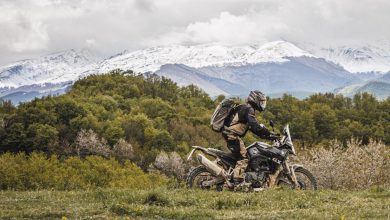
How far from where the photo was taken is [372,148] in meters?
43.6

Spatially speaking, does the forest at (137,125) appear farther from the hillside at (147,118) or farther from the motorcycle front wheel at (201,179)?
the motorcycle front wheel at (201,179)

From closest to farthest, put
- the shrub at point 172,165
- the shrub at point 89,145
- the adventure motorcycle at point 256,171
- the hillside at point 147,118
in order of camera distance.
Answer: the adventure motorcycle at point 256,171 < the shrub at point 172,165 < the shrub at point 89,145 < the hillside at point 147,118

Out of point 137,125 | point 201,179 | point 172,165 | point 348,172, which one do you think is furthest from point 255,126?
point 137,125

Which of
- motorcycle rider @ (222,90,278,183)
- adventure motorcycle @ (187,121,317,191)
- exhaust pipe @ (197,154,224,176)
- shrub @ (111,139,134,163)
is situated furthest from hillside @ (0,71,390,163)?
motorcycle rider @ (222,90,278,183)

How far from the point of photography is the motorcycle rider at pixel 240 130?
15.9m

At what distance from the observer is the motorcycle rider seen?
15930 mm

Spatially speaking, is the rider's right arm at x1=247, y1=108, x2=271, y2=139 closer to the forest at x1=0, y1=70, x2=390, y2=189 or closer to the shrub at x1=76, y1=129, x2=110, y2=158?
the forest at x1=0, y1=70, x2=390, y2=189

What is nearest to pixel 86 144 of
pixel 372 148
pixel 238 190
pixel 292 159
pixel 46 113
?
pixel 46 113

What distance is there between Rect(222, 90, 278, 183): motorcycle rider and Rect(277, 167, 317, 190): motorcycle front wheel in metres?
1.27

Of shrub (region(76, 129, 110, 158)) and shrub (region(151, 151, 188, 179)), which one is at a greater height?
shrub (region(76, 129, 110, 158))

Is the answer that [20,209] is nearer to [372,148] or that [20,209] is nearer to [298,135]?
[372,148]

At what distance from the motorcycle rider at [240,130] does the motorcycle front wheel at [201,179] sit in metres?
0.68

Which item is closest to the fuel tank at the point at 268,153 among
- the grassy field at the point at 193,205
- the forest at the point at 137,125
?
the grassy field at the point at 193,205

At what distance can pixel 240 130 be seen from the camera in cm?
1614
